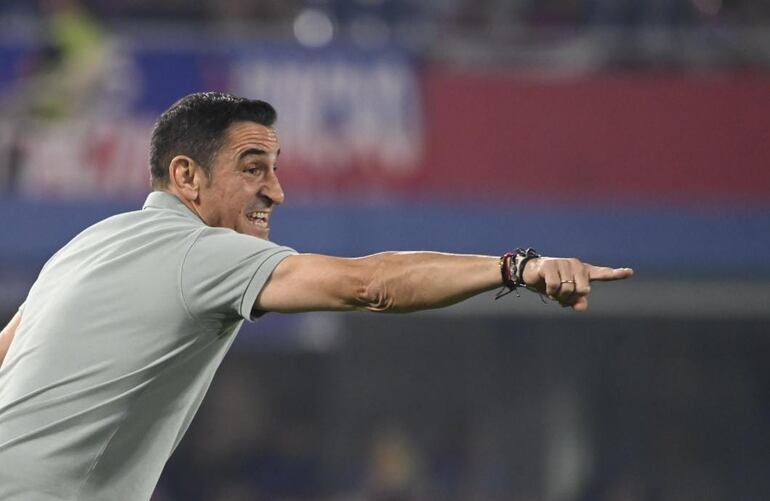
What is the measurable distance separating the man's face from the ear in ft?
0.07

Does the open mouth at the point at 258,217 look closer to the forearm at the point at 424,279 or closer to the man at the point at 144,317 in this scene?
the man at the point at 144,317

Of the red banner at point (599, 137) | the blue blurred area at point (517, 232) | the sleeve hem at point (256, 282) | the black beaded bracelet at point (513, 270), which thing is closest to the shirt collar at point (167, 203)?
the sleeve hem at point (256, 282)

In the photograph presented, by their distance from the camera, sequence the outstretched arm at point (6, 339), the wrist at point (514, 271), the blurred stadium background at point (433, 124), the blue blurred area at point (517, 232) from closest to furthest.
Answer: the wrist at point (514, 271) < the outstretched arm at point (6, 339) < the blurred stadium background at point (433, 124) < the blue blurred area at point (517, 232)

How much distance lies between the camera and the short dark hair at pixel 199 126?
4125mm

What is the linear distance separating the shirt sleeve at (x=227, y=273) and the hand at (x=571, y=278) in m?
0.71

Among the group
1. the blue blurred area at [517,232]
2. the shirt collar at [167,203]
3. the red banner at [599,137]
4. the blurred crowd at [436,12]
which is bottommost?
the shirt collar at [167,203]

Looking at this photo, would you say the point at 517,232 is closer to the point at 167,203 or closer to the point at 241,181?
the point at 241,181

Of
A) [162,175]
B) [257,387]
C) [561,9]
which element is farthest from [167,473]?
[162,175]

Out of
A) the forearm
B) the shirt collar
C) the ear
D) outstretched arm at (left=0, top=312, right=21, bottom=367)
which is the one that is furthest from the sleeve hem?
outstretched arm at (left=0, top=312, right=21, bottom=367)

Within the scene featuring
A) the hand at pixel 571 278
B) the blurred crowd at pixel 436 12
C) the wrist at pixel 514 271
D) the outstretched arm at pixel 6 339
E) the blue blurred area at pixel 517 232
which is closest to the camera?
Result: the hand at pixel 571 278

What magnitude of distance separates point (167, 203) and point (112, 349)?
544 millimetres

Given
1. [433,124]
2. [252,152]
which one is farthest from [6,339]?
[433,124]

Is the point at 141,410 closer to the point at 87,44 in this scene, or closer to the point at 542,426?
the point at 87,44

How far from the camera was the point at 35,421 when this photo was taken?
3717mm
